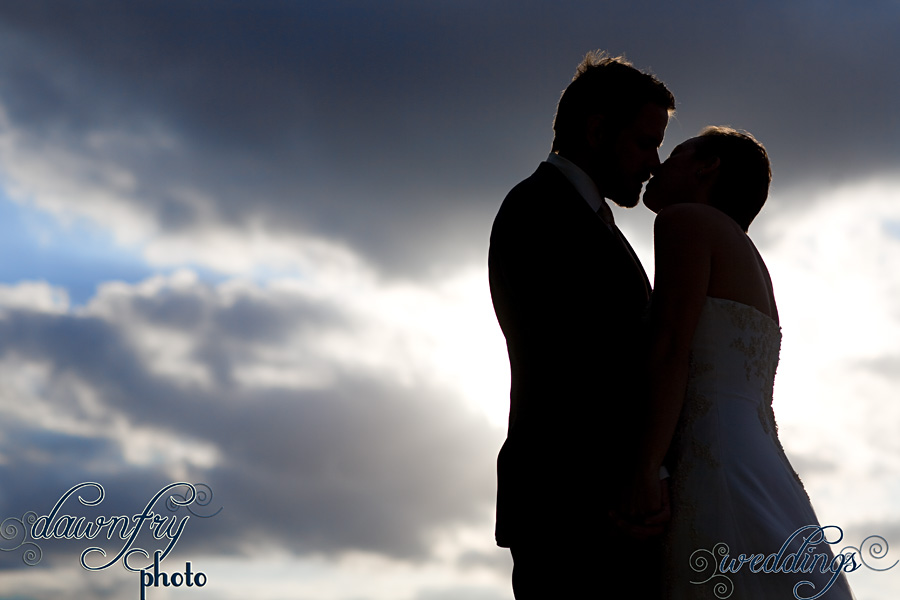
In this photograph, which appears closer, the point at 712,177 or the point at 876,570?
the point at 712,177

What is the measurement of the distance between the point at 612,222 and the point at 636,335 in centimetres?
110

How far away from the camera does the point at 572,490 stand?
449 cm

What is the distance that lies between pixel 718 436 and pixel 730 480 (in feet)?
0.79

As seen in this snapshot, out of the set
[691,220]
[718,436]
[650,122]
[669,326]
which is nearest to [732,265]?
[691,220]

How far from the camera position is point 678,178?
206 inches

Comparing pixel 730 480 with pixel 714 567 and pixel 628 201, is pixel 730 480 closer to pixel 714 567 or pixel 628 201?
pixel 714 567

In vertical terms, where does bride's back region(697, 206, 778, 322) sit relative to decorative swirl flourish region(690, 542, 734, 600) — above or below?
above

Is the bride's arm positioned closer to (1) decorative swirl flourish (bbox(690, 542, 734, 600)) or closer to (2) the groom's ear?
(1) decorative swirl flourish (bbox(690, 542, 734, 600))

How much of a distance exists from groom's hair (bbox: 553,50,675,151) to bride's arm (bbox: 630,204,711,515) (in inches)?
50.4

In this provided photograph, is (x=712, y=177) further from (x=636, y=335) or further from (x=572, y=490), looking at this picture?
(x=572, y=490)

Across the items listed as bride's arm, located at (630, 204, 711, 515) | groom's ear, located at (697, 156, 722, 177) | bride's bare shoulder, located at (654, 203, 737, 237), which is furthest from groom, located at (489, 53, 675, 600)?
groom's ear, located at (697, 156, 722, 177)

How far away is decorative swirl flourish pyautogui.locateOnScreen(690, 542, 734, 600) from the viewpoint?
13.6 feet

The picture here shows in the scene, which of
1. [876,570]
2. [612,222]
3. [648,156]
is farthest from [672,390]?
[876,570]

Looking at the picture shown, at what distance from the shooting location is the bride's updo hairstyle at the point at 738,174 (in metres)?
5.05
